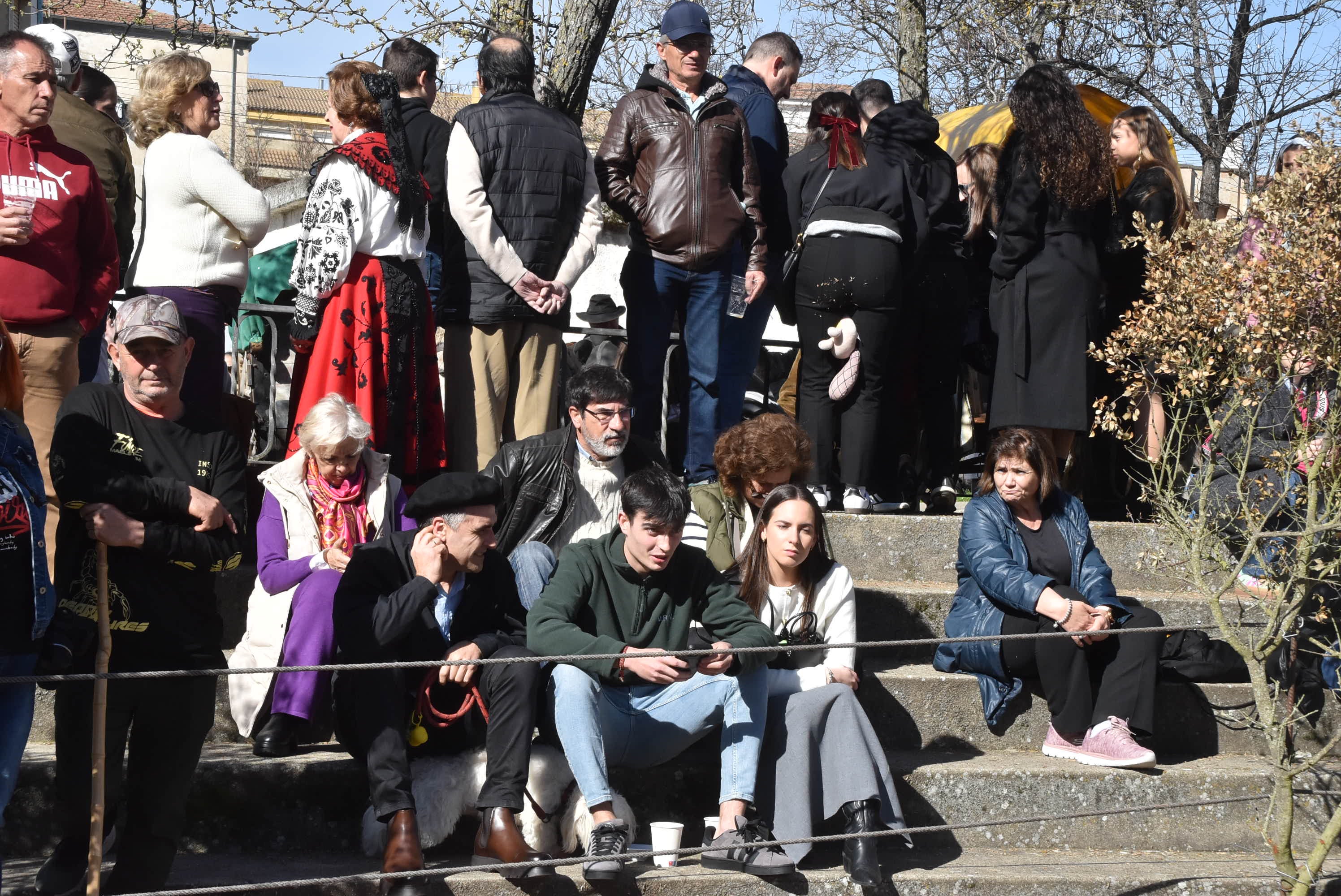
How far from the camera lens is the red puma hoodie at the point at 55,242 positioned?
4836mm

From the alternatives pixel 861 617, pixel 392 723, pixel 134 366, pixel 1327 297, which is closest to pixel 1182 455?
pixel 861 617

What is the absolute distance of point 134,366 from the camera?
13.5ft

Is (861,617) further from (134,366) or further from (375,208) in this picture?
(134,366)

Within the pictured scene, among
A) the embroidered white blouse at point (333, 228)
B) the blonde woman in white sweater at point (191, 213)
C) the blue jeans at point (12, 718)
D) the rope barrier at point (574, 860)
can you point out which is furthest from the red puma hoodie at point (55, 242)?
the rope barrier at point (574, 860)

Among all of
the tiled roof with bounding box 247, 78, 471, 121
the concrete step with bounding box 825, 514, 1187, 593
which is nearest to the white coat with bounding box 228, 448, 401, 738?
the concrete step with bounding box 825, 514, 1187, 593

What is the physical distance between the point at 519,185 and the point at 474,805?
264 cm

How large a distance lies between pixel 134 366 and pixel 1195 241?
3.19 metres

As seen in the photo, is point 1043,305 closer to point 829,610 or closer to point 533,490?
point 829,610

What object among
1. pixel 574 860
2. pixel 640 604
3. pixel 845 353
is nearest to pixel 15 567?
pixel 574 860

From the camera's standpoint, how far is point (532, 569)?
498 cm

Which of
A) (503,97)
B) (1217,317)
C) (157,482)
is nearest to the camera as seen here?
(157,482)

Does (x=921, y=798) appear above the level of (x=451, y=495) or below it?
below

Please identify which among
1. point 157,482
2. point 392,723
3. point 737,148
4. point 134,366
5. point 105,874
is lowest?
point 105,874

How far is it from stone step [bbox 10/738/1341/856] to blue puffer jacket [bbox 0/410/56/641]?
1.09 meters
